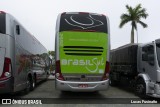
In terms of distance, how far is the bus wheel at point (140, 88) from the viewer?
45.2ft

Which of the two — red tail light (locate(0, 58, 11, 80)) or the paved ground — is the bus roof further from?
the paved ground

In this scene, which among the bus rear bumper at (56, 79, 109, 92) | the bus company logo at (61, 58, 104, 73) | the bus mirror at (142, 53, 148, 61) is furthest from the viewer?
the bus mirror at (142, 53, 148, 61)

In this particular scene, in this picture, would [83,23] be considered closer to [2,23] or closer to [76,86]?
[76,86]

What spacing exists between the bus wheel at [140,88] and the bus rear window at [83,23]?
303 centimetres

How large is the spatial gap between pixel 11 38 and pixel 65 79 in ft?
9.43

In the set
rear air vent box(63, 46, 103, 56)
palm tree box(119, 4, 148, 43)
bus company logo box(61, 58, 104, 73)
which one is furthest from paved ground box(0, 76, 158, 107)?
palm tree box(119, 4, 148, 43)

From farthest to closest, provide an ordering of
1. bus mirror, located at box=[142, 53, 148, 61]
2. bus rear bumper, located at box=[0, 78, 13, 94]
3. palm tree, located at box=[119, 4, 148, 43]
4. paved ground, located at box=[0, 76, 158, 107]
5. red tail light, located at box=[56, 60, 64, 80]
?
palm tree, located at box=[119, 4, 148, 43], bus mirror, located at box=[142, 53, 148, 61], red tail light, located at box=[56, 60, 64, 80], paved ground, located at box=[0, 76, 158, 107], bus rear bumper, located at box=[0, 78, 13, 94]

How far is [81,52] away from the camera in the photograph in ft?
43.2

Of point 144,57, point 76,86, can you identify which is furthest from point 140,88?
point 76,86

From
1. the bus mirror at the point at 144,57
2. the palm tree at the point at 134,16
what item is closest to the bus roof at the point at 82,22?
the bus mirror at the point at 144,57

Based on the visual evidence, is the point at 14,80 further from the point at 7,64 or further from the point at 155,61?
the point at 155,61

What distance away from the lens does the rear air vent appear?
13.1 meters

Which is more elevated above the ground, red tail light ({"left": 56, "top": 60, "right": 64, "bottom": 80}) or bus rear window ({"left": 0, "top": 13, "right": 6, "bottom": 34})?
bus rear window ({"left": 0, "top": 13, "right": 6, "bottom": 34})

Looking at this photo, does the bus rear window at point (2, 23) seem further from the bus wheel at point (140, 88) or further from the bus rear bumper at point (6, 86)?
the bus wheel at point (140, 88)
